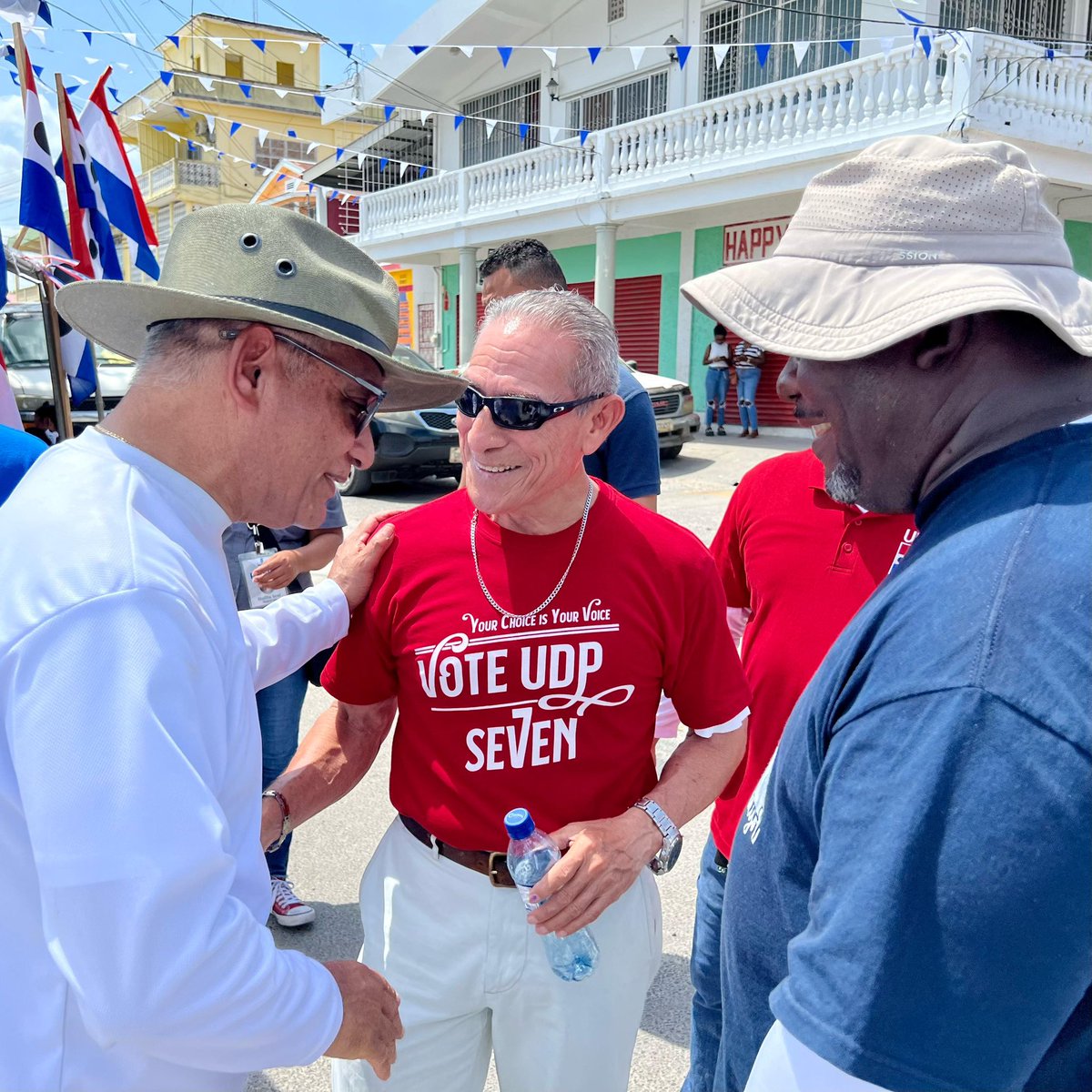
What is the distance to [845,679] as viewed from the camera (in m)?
0.96

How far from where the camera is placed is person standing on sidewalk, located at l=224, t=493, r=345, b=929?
10.4ft

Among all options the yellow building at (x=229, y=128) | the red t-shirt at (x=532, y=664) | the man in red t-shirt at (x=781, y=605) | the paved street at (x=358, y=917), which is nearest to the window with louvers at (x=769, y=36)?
the paved street at (x=358, y=917)

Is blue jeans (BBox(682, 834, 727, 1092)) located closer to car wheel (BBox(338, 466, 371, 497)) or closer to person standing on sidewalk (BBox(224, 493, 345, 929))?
person standing on sidewalk (BBox(224, 493, 345, 929))

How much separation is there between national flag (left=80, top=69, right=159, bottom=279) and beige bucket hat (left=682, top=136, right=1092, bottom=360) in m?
6.12

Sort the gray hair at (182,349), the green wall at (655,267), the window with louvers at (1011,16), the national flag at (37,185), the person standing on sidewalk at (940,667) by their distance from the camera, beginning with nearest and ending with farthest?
the person standing on sidewalk at (940,667), the gray hair at (182,349), the national flag at (37,185), the window with louvers at (1011,16), the green wall at (655,267)

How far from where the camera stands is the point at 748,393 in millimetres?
15180

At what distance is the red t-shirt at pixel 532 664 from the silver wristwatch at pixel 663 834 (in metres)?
0.09

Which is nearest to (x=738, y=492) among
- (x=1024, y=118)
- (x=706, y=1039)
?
(x=706, y=1039)

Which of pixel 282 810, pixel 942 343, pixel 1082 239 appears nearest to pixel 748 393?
pixel 1082 239

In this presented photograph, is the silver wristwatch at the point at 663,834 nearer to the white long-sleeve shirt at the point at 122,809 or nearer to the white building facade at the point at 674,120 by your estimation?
the white long-sleeve shirt at the point at 122,809

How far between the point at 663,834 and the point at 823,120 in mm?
12946

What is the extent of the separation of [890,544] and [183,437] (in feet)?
5.15

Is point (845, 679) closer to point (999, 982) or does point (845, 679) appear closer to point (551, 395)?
point (999, 982)

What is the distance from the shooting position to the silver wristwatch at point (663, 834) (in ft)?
A: 5.96
